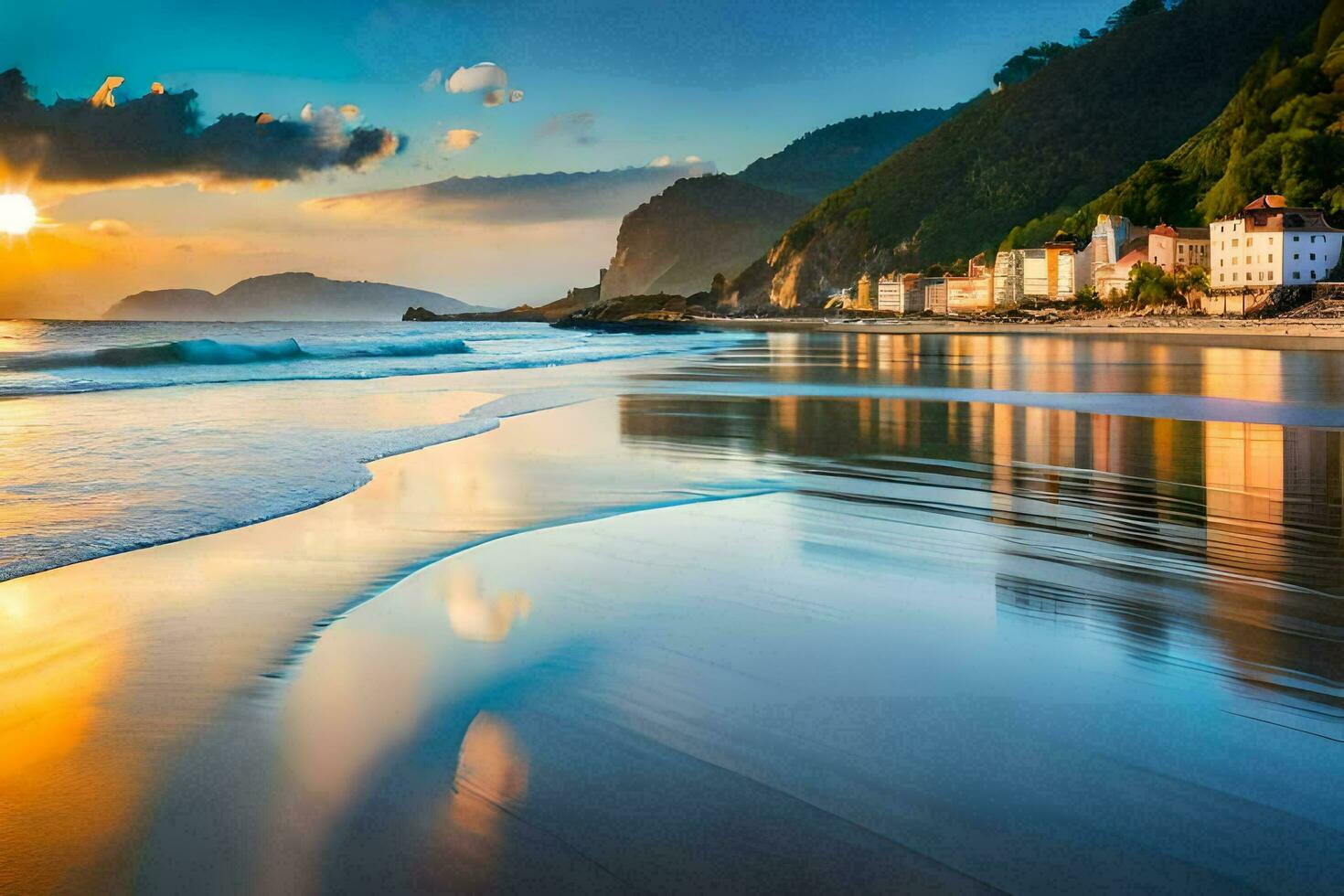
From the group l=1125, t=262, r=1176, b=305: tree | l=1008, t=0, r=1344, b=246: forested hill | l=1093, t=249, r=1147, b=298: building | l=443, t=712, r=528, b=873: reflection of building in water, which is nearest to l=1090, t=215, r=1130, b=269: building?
l=1093, t=249, r=1147, b=298: building

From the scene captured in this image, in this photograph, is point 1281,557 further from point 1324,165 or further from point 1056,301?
point 1056,301

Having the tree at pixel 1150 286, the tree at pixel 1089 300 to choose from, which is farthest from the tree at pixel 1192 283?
the tree at pixel 1089 300

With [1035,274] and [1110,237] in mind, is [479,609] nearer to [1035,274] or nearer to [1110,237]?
[1110,237]

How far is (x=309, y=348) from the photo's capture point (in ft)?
130

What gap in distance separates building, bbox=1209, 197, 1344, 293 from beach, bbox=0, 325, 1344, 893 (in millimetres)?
63057

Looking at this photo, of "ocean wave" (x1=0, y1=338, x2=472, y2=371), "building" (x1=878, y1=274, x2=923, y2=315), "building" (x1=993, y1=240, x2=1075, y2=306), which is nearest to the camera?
"ocean wave" (x1=0, y1=338, x2=472, y2=371)

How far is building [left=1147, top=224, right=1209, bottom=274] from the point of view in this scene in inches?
2916

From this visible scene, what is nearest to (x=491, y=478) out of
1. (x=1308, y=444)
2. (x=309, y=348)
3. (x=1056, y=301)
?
(x=1308, y=444)

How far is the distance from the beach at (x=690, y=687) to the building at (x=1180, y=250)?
74926 millimetres

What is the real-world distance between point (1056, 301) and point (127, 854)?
97.3m

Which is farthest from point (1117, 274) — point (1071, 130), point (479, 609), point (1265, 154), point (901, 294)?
point (479, 609)

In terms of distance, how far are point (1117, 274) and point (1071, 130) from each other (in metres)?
51.8

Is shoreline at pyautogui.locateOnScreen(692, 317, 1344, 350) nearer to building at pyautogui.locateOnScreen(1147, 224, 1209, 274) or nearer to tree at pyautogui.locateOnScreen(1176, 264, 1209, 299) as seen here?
tree at pyautogui.locateOnScreen(1176, 264, 1209, 299)

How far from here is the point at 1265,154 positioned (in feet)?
245
